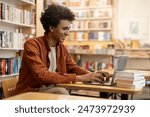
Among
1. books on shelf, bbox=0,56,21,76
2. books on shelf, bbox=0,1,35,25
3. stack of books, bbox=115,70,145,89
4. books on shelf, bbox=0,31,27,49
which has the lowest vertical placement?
books on shelf, bbox=0,56,21,76

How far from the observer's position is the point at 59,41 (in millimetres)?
2197

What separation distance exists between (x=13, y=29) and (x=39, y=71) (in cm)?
242

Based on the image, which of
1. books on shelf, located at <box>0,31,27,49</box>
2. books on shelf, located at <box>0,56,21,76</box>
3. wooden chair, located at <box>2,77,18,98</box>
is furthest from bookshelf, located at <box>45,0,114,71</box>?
wooden chair, located at <box>2,77,18,98</box>

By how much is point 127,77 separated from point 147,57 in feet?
14.0

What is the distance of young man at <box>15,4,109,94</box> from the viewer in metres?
1.82

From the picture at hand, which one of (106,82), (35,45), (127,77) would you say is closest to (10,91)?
(35,45)

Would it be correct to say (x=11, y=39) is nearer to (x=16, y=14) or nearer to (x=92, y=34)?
(x=16, y=14)

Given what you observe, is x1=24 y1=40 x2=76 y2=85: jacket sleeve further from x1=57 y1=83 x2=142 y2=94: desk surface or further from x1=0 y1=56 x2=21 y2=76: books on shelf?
x1=0 y1=56 x2=21 y2=76: books on shelf

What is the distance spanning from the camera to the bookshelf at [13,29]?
3506 millimetres

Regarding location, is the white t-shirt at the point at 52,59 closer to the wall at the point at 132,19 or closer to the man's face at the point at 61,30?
the man's face at the point at 61,30

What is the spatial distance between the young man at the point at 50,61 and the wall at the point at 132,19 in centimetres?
408

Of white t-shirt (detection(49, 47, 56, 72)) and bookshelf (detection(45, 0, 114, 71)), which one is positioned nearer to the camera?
white t-shirt (detection(49, 47, 56, 72))

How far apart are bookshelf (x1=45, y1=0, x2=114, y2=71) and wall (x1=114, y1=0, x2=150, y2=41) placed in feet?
0.89

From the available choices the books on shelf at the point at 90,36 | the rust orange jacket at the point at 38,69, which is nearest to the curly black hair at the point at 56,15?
the rust orange jacket at the point at 38,69
